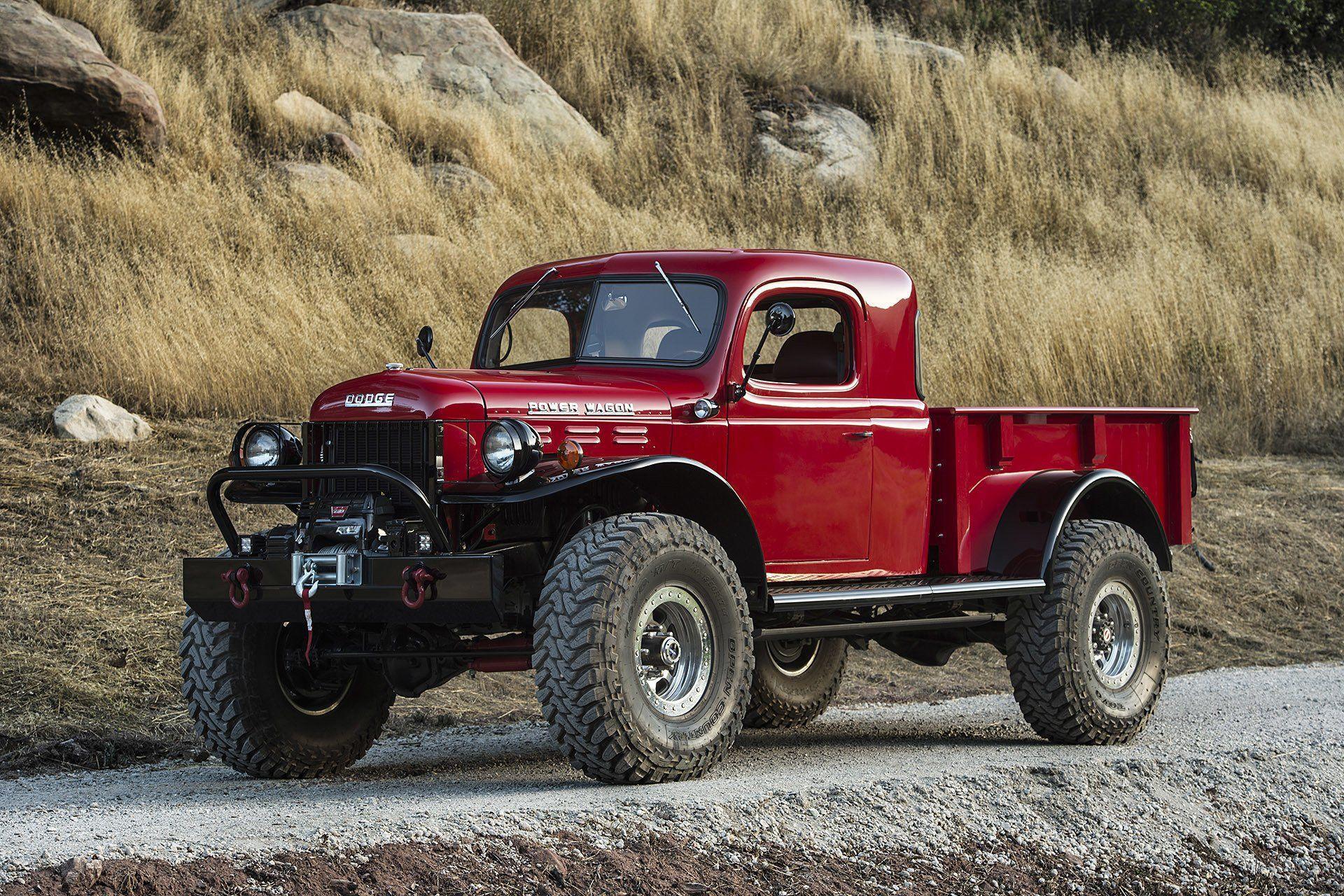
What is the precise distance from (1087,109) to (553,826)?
19110 mm

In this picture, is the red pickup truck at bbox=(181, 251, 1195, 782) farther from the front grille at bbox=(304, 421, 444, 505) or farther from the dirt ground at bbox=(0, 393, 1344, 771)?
the dirt ground at bbox=(0, 393, 1344, 771)

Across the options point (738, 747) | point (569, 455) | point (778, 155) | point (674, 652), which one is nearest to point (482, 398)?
point (569, 455)

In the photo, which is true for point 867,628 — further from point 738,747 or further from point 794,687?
point 794,687

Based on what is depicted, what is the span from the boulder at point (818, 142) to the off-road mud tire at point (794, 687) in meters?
11.1

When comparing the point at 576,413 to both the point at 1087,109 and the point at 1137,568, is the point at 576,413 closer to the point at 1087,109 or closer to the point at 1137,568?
the point at 1137,568

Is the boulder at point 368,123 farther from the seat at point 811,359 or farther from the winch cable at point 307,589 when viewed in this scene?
the winch cable at point 307,589

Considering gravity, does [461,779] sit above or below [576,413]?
below

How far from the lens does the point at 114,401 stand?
12602 millimetres

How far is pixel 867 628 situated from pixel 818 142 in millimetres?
13797

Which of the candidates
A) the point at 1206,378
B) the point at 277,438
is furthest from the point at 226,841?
the point at 1206,378

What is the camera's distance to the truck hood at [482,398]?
6152 mm

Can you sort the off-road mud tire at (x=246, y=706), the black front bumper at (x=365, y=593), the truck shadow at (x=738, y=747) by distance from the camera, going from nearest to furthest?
the black front bumper at (x=365, y=593) < the off-road mud tire at (x=246, y=706) < the truck shadow at (x=738, y=747)

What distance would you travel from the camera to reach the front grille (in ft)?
20.0

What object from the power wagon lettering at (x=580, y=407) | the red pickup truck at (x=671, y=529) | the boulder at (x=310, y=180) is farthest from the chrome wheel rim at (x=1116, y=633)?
the boulder at (x=310, y=180)
